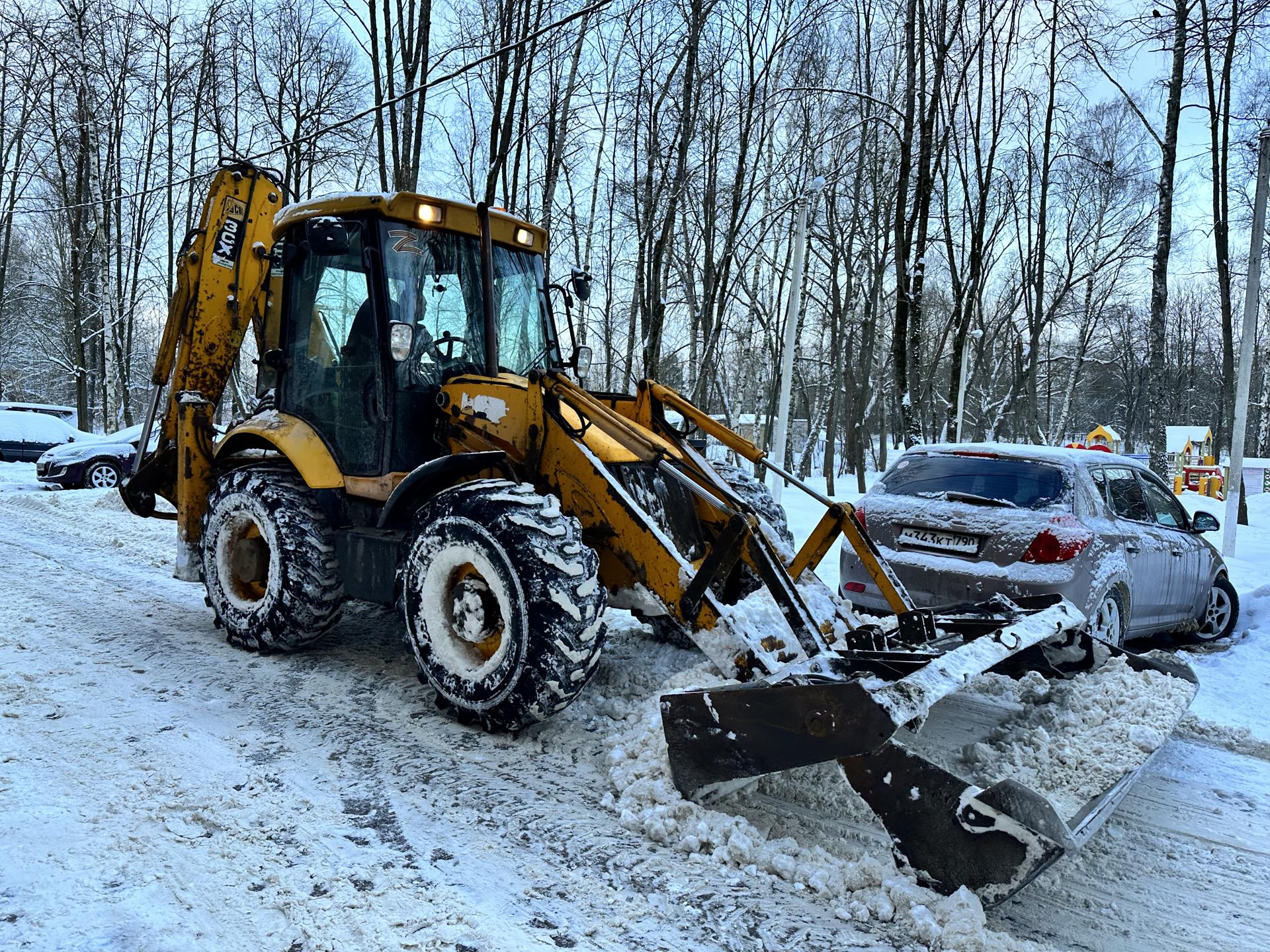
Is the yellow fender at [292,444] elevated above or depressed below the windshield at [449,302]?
below

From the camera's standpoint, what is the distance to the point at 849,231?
26078mm

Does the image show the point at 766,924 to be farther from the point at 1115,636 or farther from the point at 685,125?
the point at 685,125

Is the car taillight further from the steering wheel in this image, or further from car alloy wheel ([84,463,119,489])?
car alloy wheel ([84,463,119,489])

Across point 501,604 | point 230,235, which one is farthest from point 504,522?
point 230,235

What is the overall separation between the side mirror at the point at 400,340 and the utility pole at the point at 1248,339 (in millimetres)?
10815

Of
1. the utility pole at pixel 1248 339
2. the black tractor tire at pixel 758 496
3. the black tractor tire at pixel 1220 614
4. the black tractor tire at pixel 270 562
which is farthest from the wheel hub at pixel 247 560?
the utility pole at pixel 1248 339

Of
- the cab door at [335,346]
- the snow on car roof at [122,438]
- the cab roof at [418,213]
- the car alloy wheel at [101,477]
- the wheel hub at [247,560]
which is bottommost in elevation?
the car alloy wheel at [101,477]

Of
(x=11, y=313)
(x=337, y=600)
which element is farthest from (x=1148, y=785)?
(x=11, y=313)

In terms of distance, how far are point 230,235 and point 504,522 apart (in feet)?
13.1

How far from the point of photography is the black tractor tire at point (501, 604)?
149 inches

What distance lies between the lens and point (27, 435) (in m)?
22.0

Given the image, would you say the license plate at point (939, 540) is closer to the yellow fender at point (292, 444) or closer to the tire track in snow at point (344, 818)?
the tire track in snow at point (344, 818)

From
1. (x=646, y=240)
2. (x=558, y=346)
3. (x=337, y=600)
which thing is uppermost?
(x=646, y=240)

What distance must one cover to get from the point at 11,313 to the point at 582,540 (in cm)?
5051
